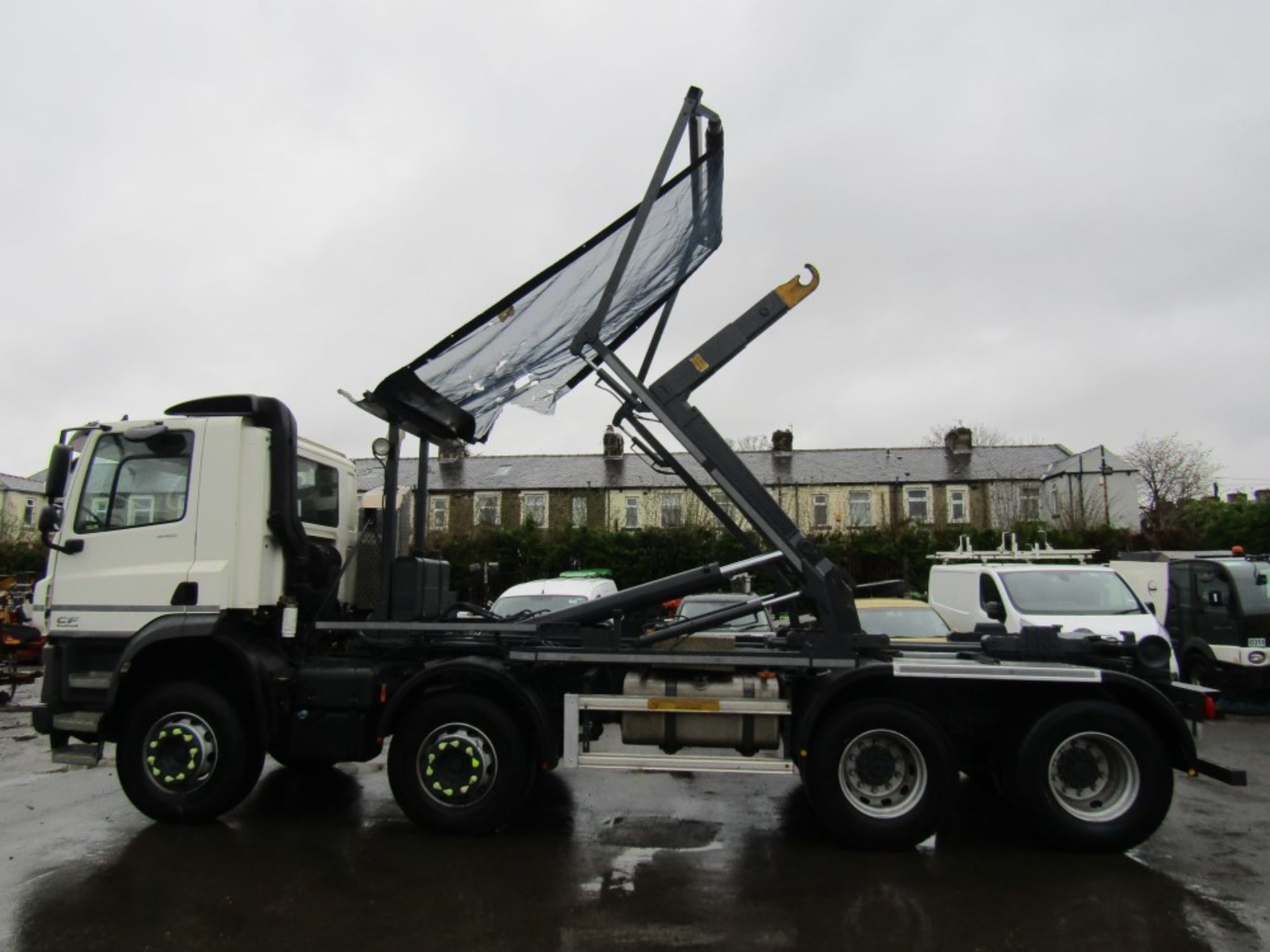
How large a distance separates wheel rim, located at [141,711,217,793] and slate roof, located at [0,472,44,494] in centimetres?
6184

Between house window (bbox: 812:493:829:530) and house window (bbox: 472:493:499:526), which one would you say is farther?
house window (bbox: 472:493:499:526)

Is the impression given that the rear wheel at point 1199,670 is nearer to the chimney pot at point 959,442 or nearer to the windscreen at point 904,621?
the windscreen at point 904,621

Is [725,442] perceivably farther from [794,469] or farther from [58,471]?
[794,469]

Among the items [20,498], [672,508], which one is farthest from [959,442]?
[20,498]

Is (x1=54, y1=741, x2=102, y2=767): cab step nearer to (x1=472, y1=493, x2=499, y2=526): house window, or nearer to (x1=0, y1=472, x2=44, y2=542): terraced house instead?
(x1=472, y1=493, x2=499, y2=526): house window

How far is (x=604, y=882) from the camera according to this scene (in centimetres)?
550

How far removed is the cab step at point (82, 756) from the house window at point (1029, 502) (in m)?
41.7

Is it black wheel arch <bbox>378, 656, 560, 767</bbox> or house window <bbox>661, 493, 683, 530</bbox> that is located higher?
house window <bbox>661, 493, 683, 530</bbox>

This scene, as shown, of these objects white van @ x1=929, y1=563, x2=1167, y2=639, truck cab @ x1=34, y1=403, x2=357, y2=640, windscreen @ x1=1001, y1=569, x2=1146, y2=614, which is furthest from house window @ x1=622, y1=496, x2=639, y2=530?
truck cab @ x1=34, y1=403, x2=357, y2=640

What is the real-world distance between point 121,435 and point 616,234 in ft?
13.8

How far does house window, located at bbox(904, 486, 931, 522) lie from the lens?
142ft

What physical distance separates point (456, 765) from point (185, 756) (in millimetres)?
2067

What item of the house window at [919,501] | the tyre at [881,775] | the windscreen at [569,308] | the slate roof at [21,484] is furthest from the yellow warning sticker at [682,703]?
the slate roof at [21,484]

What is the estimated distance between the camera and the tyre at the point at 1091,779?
19.4ft
